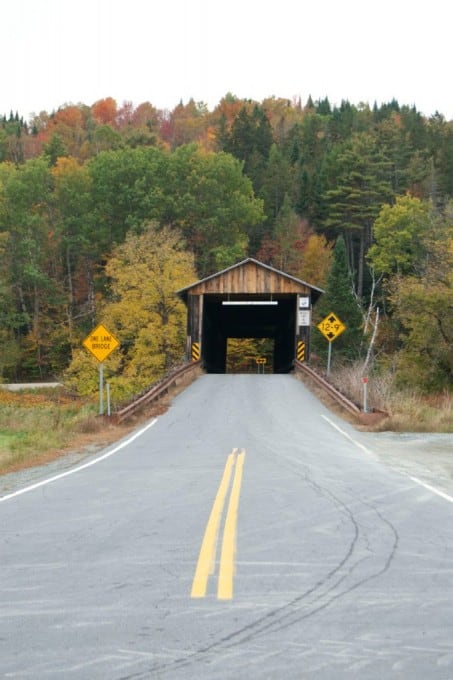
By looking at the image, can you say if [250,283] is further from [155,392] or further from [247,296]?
[155,392]

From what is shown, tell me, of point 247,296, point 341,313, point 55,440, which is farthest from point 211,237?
point 55,440

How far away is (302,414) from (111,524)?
15487 millimetres

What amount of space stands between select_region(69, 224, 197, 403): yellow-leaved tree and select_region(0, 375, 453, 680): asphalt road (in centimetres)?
3311

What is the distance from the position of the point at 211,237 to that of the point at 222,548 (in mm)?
63538

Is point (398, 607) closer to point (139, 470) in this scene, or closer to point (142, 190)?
point (139, 470)

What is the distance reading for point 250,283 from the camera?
3944 centimetres

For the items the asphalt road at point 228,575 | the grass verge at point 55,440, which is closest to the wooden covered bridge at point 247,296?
the grass verge at point 55,440

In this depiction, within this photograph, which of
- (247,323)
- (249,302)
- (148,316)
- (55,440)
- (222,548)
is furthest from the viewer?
(247,323)

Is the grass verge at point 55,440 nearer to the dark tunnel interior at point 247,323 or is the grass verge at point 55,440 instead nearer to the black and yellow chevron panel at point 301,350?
the black and yellow chevron panel at point 301,350

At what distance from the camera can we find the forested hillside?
46.1 m

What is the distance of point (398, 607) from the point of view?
17.1 feet

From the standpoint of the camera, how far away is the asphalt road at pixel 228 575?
4363mm

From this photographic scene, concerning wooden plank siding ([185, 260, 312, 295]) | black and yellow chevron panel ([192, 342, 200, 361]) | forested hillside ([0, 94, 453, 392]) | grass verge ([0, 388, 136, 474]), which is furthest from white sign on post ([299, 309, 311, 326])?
grass verge ([0, 388, 136, 474])

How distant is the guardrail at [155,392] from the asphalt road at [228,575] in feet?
30.8
